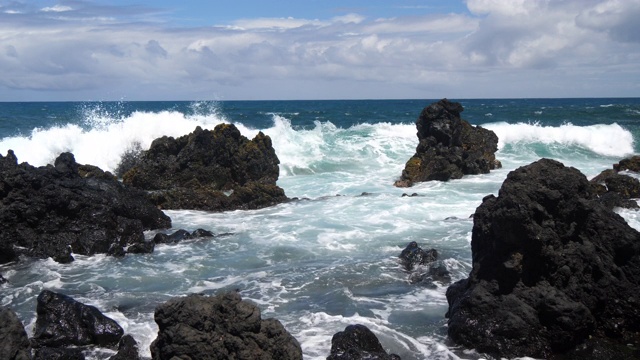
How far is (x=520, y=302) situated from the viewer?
8.12 m

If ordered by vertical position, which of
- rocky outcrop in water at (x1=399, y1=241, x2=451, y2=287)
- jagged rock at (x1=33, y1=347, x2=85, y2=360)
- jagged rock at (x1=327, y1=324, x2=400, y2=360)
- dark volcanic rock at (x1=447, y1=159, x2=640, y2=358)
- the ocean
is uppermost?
dark volcanic rock at (x1=447, y1=159, x2=640, y2=358)

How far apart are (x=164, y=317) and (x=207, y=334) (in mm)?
513

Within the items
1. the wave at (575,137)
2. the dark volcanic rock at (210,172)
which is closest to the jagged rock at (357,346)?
the dark volcanic rock at (210,172)

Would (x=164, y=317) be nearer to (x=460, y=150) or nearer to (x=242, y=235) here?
(x=242, y=235)

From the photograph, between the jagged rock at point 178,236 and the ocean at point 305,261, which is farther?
the jagged rock at point 178,236

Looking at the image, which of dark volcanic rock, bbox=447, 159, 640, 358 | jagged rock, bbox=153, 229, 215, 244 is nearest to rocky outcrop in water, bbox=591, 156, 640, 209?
dark volcanic rock, bbox=447, 159, 640, 358

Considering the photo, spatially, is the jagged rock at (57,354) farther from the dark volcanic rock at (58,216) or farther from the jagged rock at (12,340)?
the dark volcanic rock at (58,216)

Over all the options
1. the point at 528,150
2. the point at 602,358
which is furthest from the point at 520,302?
the point at 528,150

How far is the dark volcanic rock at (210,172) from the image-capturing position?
1809 cm

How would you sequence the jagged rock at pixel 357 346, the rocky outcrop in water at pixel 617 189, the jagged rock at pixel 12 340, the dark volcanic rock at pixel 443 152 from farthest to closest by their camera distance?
1. the dark volcanic rock at pixel 443 152
2. the rocky outcrop in water at pixel 617 189
3. the jagged rock at pixel 357 346
4. the jagged rock at pixel 12 340

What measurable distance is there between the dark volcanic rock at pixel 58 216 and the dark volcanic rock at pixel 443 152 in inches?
432

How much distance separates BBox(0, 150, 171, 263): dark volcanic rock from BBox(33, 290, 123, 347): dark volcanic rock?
14.1 ft

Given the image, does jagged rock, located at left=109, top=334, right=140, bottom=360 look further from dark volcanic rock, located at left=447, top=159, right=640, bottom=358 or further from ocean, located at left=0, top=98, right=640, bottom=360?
dark volcanic rock, located at left=447, top=159, right=640, bottom=358

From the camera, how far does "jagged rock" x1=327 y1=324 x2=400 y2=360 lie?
23.5ft
